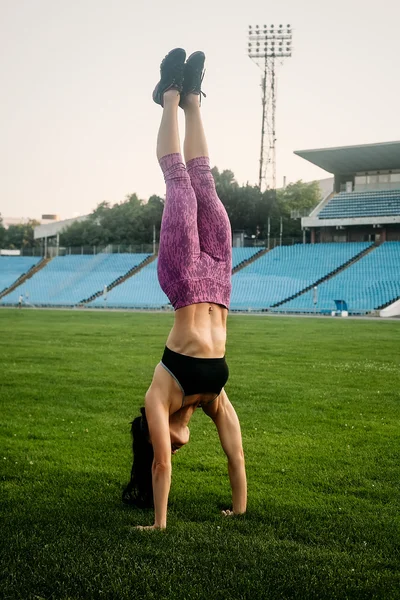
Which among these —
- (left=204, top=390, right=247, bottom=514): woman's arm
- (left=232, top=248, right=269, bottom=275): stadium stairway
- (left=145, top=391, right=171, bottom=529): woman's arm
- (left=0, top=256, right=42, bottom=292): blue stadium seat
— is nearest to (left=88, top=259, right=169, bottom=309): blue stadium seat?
(left=232, top=248, right=269, bottom=275): stadium stairway

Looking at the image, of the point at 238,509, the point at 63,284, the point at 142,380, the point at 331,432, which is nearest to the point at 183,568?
the point at 238,509

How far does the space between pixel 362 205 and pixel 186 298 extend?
50588mm

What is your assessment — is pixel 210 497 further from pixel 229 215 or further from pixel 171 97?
pixel 229 215

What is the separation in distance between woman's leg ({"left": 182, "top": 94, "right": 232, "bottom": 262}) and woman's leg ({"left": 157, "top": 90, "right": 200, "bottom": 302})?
145 millimetres

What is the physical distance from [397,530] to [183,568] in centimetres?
168

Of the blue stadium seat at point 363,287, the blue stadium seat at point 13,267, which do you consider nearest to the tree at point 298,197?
the blue stadium seat at point 363,287

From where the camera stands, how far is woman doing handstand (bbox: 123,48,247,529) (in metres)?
4.70

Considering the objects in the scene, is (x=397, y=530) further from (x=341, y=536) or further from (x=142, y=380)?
(x=142, y=380)

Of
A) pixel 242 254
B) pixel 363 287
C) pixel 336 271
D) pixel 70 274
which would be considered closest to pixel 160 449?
pixel 363 287

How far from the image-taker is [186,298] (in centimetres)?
→ 476

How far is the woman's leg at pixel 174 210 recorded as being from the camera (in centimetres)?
476

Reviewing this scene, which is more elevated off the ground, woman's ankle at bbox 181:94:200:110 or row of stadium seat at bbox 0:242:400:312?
woman's ankle at bbox 181:94:200:110

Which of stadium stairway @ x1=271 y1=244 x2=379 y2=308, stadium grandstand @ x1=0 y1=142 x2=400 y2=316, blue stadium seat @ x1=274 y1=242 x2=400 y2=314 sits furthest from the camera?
stadium stairway @ x1=271 y1=244 x2=379 y2=308

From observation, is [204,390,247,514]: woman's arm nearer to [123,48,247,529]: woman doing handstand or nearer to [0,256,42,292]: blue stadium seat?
[123,48,247,529]: woman doing handstand
